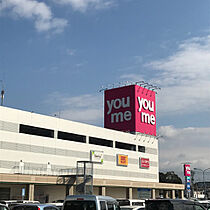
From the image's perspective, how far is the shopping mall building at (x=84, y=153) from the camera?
1711 inches

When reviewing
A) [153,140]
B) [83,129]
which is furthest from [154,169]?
[83,129]

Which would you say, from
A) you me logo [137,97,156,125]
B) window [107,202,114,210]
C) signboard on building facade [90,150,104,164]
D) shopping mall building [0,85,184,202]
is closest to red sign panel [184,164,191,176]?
shopping mall building [0,85,184,202]

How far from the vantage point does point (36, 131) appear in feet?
154

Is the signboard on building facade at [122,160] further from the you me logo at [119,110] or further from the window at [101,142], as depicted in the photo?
the you me logo at [119,110]

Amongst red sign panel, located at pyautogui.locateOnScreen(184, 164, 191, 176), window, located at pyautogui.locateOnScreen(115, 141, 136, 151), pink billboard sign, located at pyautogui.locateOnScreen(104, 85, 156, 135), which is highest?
pink billboard sign, located at pyautogui.locateOnScreen(104, 85, 156, 135)

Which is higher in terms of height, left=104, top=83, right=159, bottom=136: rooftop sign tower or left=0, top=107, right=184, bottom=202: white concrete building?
left=104, top=83, right=159, bottom=136: rooftop sign tower

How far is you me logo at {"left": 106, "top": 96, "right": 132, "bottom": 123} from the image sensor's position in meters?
66.4

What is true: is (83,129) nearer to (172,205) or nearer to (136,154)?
(136,154)

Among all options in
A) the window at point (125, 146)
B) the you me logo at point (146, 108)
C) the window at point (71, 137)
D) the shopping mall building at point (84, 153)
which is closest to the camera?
the shopping mall building at point (84, 153)

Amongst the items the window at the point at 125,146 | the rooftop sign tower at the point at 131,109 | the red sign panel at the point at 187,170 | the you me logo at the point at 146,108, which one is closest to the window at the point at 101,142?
the window at the point at 125,146

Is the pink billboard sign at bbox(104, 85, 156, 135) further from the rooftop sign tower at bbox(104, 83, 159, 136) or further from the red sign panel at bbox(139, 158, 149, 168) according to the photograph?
the red sign panel at bbox(139, 158, 149, 168)

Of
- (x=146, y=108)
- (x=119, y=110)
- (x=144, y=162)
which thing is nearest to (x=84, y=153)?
(x=144, y=162)

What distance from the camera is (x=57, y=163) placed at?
48688 mm

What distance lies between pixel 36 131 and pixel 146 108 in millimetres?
27243
